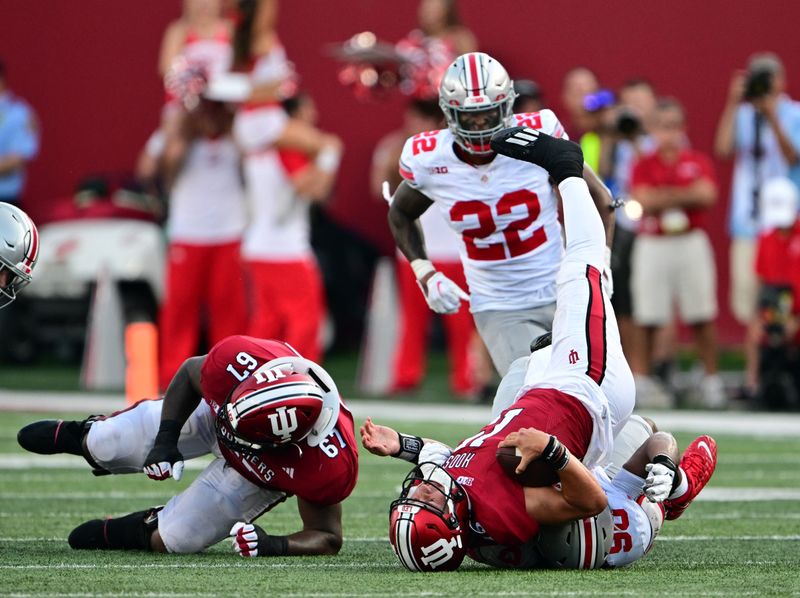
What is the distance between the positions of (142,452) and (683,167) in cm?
675

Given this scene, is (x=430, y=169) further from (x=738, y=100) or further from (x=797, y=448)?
(x=738, y=100)

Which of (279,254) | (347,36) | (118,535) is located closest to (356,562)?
(118,535)

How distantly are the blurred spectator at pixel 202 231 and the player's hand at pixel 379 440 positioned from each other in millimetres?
5826

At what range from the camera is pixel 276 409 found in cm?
536

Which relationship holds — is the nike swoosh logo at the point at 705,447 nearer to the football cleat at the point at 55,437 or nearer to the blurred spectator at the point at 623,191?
the football cleat at the point at 55,437

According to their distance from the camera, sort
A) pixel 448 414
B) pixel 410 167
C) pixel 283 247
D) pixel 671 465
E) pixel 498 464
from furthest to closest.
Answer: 1. pixel 283 247
2. pixel 448 414
3. pixel 410 167
4. pixel 671 465
5. pixel 498 464

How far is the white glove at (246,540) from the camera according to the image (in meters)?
5.65

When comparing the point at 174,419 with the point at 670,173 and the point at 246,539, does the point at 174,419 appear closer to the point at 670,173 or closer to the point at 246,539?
the point at 246,539

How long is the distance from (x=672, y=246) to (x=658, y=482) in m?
6.89

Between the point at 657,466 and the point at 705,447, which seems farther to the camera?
the point at 705,447

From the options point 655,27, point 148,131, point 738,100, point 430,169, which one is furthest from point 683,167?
point 148,131

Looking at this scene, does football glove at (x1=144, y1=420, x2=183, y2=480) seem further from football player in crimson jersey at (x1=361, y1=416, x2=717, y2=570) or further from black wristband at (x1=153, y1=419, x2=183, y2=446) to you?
football player in crimson jersey at (x1=361, y1=416, x2=717, y2=570)

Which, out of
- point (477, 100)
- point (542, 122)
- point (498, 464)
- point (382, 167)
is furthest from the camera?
point (382, 167)

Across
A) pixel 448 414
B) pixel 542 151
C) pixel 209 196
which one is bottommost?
pixel 448 414
